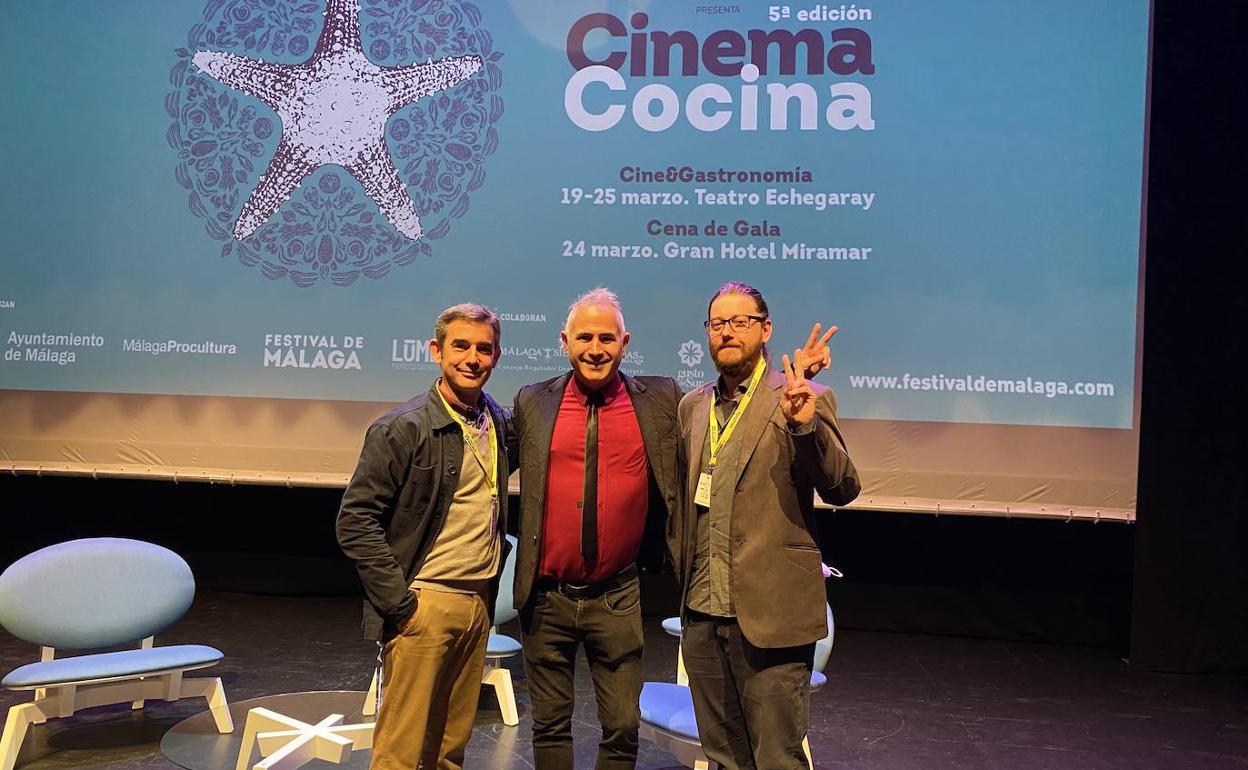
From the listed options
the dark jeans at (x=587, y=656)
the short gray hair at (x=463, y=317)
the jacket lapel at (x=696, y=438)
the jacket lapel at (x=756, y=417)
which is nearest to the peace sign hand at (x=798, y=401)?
the jacket lapel at (x=756, y=417)

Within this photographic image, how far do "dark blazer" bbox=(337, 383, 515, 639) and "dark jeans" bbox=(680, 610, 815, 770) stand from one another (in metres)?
0.64

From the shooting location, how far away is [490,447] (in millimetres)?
2379

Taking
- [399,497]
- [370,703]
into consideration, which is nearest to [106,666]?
[370,703]

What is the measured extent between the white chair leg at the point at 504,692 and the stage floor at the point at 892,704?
0.04 meters

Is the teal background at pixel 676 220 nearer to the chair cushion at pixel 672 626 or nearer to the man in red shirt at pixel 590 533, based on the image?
the chair cushion at pixel 672 626

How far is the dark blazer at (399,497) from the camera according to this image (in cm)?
219

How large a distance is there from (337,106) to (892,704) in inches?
149

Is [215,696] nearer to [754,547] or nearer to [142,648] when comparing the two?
[142,648]

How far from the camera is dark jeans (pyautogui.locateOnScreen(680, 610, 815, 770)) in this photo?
2.09 meters

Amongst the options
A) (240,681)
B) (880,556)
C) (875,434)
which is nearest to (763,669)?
(875,434)

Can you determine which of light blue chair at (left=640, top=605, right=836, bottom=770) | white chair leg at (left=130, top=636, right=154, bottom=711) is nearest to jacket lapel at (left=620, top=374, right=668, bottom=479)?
light blue chair at (left=640, top=605, right=836, bottom=770)

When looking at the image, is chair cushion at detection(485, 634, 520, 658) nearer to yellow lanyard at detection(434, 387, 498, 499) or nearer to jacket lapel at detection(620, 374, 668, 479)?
yellow lanyard at detection(434, 387, 498, 499)

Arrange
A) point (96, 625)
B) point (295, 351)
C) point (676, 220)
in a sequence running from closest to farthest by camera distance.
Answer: point (96, 625) < point (676, 220) < point (295, 351)

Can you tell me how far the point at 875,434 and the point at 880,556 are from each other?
3.07 feet
